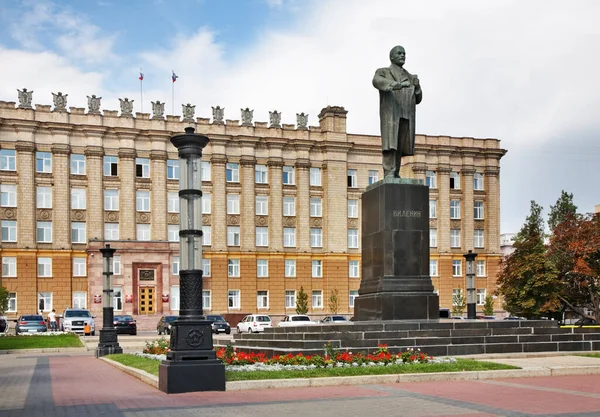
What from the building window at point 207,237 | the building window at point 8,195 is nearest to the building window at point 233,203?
the building window at point 207,237

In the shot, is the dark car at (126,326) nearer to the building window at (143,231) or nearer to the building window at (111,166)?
the building window at (143,231)

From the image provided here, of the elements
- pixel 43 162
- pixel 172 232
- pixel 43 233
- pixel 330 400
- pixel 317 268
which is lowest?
pixel 330 400

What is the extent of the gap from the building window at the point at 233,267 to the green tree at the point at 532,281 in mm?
23625

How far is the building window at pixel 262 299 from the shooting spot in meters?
68.4

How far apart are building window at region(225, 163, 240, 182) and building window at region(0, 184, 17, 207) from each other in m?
17.5

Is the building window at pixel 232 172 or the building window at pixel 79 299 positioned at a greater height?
the building window at pixel 232 172

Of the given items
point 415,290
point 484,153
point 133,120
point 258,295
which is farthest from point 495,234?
point 415,290

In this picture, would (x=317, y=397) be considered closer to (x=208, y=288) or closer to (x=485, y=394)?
(x=485, y=394)

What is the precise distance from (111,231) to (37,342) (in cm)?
2946

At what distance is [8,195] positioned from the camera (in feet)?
203

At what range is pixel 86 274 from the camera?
6322 centimetres

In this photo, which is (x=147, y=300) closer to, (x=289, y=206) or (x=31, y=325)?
(x=289, y=206)

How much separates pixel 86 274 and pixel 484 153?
127 ft

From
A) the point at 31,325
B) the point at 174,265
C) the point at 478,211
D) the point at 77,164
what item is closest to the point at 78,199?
the point at 77,164
